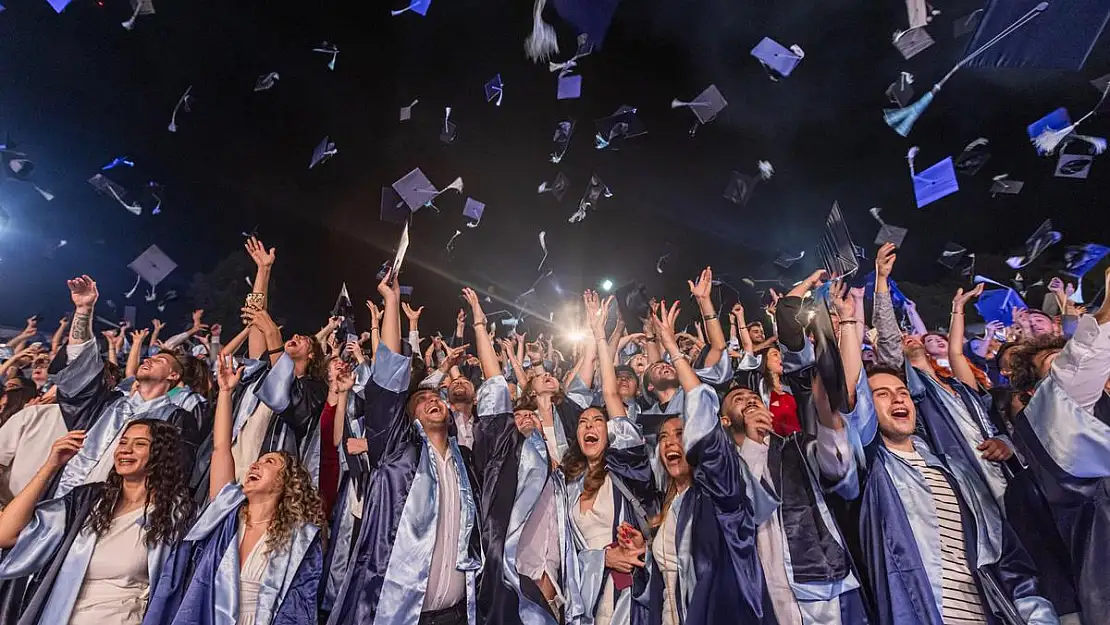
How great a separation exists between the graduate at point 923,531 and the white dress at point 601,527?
1.43m

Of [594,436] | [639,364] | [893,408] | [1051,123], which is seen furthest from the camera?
[639,364]

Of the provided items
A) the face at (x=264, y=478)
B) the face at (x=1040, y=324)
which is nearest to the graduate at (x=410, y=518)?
the face at (x=264, y=478)

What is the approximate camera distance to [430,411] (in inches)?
157

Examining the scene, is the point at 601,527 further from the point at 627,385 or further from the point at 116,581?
the point at 116,581

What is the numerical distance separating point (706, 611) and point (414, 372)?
2.64 metres

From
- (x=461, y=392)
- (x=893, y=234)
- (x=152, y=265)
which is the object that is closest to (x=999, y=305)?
(x=893, y=234)

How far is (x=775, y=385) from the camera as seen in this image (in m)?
4.89

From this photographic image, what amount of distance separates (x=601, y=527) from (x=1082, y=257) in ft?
24.8

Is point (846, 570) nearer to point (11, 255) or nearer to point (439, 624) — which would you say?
point (439, 624)

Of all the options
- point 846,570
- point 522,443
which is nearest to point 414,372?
point 522,443

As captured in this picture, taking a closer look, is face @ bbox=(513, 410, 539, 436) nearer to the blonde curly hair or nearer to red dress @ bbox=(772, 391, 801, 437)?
the blonde curly hair

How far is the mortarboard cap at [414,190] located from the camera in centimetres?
727

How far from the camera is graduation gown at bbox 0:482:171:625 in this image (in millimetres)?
3113

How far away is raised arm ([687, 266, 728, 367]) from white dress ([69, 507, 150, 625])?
12.5 feet
